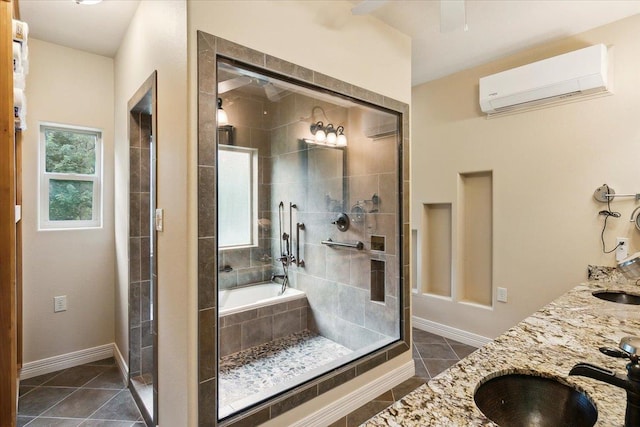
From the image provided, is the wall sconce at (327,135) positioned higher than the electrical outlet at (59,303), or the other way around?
the wall sconce at (327,135)

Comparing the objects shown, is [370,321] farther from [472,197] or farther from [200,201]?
[200,201]

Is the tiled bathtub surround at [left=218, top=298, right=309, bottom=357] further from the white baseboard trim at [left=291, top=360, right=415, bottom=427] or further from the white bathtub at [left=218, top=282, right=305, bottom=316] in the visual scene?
the white baseboard trim at [left=291, top=360, right=415, bottom=427]

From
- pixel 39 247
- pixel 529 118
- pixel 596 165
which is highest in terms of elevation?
pixel 529 118

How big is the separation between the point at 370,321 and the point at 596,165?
221 cm

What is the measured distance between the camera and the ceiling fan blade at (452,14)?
63.7 inches

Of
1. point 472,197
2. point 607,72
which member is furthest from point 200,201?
point 607,72

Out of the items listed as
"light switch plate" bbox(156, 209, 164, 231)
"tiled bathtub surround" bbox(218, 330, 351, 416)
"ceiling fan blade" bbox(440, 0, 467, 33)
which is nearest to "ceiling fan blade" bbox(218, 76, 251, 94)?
"light switch plate" bbox(156, 209, 164, 231)

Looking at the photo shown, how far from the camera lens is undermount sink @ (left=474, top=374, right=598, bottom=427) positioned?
894mm

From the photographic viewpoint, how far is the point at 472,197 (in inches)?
132

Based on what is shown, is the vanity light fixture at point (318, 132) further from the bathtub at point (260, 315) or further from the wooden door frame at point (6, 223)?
the wooden door frame at point (6, 223)

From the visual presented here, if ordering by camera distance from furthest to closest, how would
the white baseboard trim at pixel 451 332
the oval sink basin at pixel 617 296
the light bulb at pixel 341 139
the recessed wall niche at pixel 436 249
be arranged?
the recessed wall niche at pixel 436 249 → the white baseboard trim at pixel 451 332 → the light bulb at pixel 341 139 → the oval sink basin at pixel 617 296

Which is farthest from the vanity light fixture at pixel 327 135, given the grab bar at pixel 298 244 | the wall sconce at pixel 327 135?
the grab bar at pixel 298 244

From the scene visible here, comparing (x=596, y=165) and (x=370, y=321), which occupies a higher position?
(x=596, y=165)

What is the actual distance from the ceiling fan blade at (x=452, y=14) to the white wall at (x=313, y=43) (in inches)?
24.6
